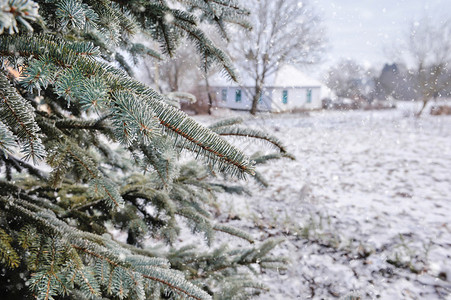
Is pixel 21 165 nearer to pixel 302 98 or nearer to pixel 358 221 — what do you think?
pixel 358 221

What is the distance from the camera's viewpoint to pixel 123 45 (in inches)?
65.7

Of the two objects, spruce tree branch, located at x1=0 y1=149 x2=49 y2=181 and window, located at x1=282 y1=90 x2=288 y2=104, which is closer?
spruce tree branch, located at x1=0 y1=149 x2=49 y2=181

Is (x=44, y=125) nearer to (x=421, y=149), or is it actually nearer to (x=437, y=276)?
(x=437, y=276)

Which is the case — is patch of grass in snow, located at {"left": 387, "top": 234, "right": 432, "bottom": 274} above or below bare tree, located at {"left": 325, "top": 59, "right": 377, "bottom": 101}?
below

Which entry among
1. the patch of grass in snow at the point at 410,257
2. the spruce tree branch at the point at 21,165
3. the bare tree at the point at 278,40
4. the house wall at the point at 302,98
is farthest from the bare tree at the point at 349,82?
Result: the spruce tree branch at the point at 21,165

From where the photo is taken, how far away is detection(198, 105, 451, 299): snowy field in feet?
9.81

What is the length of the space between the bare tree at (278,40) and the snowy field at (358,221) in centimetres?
475

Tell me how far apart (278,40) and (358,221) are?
474 inches

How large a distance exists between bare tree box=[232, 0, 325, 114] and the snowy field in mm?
4747

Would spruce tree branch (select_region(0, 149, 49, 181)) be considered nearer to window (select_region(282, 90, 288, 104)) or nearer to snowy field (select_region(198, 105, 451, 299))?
snowy field (select_region(198, 105, 451, 299))

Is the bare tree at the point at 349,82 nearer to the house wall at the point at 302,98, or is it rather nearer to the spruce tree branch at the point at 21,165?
the house wall at the point at 302,98

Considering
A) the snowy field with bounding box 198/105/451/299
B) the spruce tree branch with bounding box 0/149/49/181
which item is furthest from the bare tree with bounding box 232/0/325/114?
the spruce tree branch with bounding box 0/149/49/181

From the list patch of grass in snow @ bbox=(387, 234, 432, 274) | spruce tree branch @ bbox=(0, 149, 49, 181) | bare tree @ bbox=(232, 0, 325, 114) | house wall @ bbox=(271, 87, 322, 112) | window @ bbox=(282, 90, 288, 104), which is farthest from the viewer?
house wall @ bbox=(271, 87, 322, 112)

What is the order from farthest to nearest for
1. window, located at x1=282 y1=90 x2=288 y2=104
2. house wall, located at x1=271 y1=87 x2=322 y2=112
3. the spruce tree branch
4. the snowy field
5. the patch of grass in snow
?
house wall, located at x1=271 y1=87 x2=322 y2=112 → window, located at x1=282 y1=90 x2=288 y2=104 → the patch of grass in snow → the snowy field → the spruce tree branch
